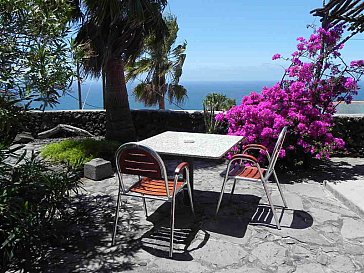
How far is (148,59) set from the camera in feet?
49.5

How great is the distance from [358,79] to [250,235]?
377 cm

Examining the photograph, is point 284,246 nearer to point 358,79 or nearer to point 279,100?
point 279,100

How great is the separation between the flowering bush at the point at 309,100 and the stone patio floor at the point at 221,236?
40.3 inches

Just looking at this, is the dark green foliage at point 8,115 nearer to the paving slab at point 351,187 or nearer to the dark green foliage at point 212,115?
the paving slab at point 351,187

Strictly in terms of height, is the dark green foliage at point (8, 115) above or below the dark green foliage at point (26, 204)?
above

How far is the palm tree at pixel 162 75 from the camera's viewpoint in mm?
15055

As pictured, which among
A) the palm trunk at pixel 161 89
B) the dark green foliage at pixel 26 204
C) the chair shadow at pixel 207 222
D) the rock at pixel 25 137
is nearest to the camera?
the dark green foliage at pixel 26 204

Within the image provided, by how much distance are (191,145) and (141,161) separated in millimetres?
942

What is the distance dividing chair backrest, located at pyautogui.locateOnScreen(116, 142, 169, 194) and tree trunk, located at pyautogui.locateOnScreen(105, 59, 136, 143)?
4.21 metres

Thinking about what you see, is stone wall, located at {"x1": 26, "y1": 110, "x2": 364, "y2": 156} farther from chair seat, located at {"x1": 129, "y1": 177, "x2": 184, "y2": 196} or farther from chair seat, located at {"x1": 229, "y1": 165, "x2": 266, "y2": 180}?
chair seat, located at {"x1": 129, "y1": 177, "x2": 184, "y2": 196}

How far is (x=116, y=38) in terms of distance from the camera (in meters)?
6.68

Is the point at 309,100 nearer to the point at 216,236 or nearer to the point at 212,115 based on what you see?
the point at 212,115

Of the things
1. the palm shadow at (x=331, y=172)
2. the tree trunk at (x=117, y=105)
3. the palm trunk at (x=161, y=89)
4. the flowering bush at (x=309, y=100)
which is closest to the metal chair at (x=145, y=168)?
the flowering bush at (x=309, y=100)

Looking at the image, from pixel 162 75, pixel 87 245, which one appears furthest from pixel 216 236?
pixel 162 75
